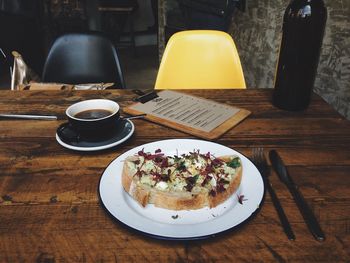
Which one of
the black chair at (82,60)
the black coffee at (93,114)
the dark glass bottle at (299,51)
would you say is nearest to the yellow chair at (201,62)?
the black chair at (82,60)

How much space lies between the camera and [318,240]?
1.92ft

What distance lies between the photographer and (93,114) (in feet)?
3.16

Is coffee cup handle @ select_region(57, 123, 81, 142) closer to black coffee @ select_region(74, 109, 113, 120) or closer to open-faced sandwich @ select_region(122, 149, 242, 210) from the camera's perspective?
black coffee @ select_region(74, 109, 113, 120)

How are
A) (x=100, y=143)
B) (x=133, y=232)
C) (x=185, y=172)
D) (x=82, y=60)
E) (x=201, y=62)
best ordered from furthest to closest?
(x=82, y=60)
(x=201, y=62)
(x=100, y=143)
(x=185, y=172)
(x=133, y=232)

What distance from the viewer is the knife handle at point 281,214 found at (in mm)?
595

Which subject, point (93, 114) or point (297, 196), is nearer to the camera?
point (297, 196)

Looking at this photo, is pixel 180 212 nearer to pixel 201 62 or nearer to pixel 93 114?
pixel 93 114

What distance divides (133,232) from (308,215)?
322mm

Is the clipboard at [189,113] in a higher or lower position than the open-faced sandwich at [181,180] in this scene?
lower

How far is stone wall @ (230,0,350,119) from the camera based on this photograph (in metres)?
1.74

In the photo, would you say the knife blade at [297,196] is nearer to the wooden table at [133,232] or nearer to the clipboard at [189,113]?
the wooden table at [133,232]

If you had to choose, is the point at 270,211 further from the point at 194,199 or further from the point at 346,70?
the point at 346,70

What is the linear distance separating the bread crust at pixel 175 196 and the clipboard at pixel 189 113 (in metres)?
0.29

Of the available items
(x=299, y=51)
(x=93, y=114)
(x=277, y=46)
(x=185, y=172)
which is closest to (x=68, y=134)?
(x=93, y=114)
